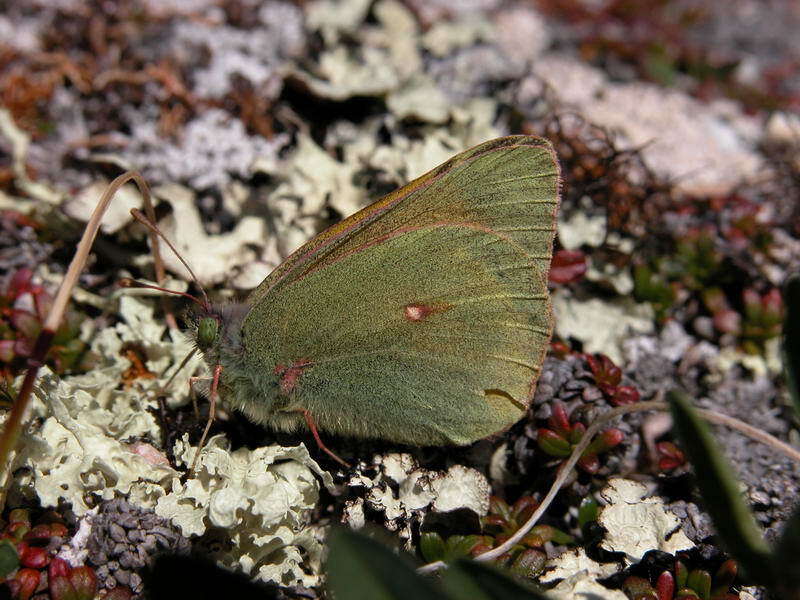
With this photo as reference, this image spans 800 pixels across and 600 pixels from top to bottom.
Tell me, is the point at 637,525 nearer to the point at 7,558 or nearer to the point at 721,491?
the point at 721,491

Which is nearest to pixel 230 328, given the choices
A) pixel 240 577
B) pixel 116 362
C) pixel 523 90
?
pixel 116 362

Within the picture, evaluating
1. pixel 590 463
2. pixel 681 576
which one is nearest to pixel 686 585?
pixel 681 576

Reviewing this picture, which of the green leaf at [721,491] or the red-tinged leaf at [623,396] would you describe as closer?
the green leaf at [721,491]

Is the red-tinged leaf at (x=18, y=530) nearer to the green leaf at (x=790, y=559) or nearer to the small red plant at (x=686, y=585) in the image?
the small red plant at (x=686, y=585)

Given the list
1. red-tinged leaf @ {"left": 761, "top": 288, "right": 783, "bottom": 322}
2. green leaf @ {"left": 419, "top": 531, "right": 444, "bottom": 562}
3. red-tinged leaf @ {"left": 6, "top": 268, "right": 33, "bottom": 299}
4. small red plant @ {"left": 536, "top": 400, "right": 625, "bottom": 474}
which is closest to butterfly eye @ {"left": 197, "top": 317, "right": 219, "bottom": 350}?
green leaf @ {"left": 419, "top": 531, "right": 444, "bottom": 562}

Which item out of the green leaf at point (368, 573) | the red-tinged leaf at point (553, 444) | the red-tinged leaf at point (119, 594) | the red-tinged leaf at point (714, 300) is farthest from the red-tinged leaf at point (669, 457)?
the red-tinged leaf at point (119, 594)
